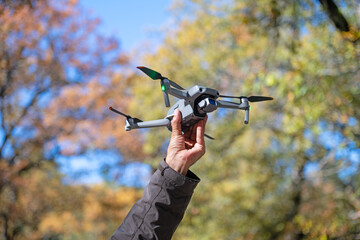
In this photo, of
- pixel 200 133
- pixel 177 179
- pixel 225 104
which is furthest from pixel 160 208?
pixel 225 104

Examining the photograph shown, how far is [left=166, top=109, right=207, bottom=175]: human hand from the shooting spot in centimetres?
128

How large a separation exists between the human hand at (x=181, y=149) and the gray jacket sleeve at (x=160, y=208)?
4 cm

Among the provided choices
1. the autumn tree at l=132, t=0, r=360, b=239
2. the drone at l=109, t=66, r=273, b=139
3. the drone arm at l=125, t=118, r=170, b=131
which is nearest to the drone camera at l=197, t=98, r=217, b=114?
the drone at l=109, t=66, r=273, b=139

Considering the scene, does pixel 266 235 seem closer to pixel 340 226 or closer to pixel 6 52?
pixel 340 226

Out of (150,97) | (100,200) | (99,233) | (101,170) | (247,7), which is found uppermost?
(247,7)

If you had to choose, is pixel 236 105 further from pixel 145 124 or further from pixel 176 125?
pixel 145 124

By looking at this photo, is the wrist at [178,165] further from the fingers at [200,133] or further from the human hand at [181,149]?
the fingers at [200,133]

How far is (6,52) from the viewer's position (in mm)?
7895

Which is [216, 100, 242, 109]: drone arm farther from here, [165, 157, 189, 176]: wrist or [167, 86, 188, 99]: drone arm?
[165, 157, 189, 176]: wrist

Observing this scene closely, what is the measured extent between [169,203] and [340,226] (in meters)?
3.21

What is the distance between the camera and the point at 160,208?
3.99 ft

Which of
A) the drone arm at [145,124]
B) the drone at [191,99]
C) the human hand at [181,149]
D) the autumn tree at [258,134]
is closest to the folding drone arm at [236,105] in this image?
the drone at [191,99]

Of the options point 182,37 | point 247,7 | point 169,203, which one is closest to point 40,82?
point 182,37

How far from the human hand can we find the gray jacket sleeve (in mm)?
41
